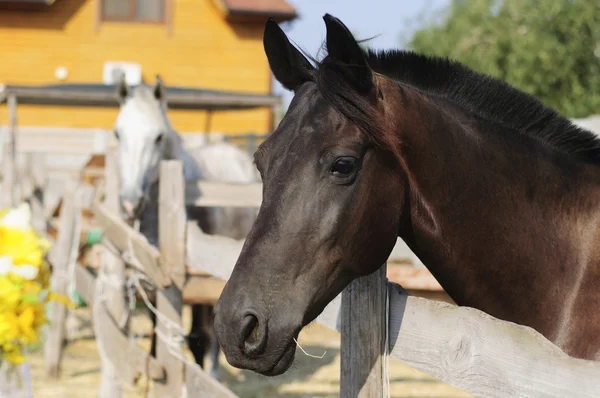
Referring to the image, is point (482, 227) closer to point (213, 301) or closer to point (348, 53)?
point (348, 53)

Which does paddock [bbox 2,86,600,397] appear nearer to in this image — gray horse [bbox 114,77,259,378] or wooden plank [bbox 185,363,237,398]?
wooden plank [bbox 185,363,237,398]

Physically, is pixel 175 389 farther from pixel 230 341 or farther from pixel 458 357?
pixel 458 357

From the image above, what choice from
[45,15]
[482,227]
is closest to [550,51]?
[45,15]

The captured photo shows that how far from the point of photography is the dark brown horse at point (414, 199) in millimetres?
2084

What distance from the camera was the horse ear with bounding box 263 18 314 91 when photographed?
2.38 meters

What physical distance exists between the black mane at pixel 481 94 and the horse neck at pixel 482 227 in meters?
0.15

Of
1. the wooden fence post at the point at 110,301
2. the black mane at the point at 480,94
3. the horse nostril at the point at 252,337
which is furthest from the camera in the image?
the wooden fence post at the point at 110,301

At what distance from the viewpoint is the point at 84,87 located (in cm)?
1299

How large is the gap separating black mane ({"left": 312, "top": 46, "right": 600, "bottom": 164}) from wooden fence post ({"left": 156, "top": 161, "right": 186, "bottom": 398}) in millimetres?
1869

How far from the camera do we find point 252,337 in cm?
199

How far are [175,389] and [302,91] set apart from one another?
87.9 inches

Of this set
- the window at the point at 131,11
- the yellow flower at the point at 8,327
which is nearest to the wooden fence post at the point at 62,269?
the yellow flower at the point at 8,327

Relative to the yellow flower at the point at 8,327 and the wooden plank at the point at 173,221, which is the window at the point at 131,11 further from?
the yellow flower at the point at 8,327

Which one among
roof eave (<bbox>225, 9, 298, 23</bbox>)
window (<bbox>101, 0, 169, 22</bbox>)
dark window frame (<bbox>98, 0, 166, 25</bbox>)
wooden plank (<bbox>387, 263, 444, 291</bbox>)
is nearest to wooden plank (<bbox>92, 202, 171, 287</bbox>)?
wooden plank (<bbox>387, 263, 444, 291</bbox>)
